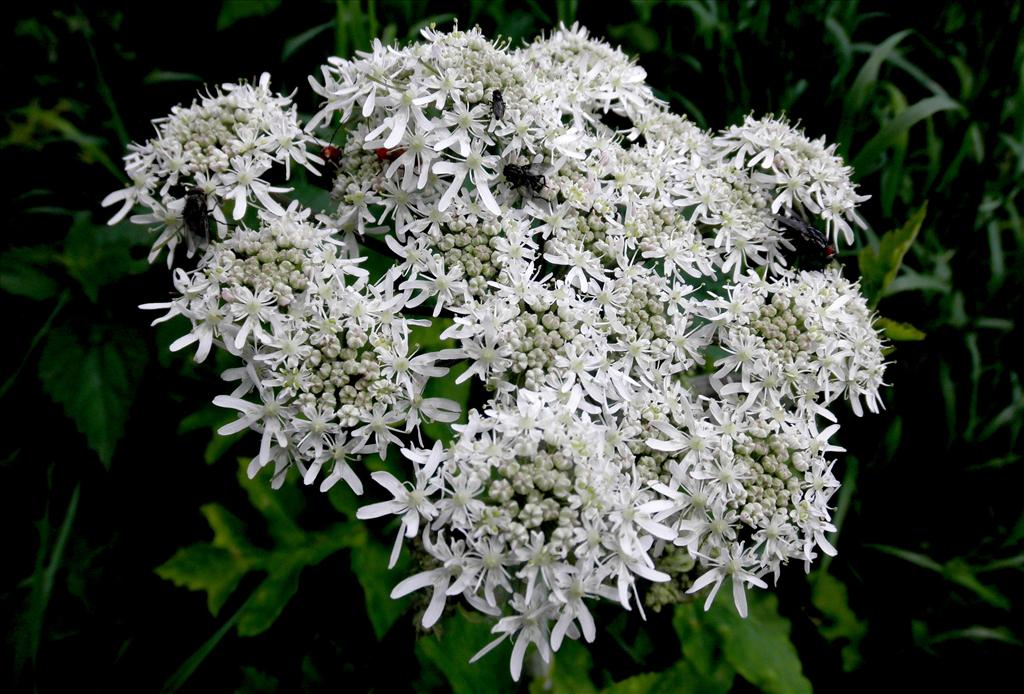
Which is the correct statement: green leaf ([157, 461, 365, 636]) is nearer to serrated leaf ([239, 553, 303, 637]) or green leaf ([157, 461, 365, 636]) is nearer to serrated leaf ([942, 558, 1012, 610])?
serrated leaf ([239, 553, 303, 637])

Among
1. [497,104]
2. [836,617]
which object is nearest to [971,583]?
[836,617]

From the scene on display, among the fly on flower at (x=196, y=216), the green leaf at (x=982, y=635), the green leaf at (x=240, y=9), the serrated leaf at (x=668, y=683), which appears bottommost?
the green leaf at (x=982, y=635)

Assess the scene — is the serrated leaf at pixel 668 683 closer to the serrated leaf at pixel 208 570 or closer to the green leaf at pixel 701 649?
the green leaf at pixel 701 649

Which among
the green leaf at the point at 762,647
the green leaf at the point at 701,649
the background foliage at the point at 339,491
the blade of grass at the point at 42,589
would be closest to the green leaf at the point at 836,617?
the background foliage at the point at 339,491

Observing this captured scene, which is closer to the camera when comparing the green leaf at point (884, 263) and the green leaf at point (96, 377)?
the green leaf at point (884, 263)

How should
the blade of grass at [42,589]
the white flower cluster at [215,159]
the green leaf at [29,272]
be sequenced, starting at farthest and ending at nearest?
the green leaf at [29,272], the blade of grass at [42,589], the white flower cluster at [215,159]

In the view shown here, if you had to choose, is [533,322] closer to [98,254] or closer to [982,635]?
[98,254]

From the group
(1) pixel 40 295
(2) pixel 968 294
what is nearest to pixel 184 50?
(1) pixel 40 295
